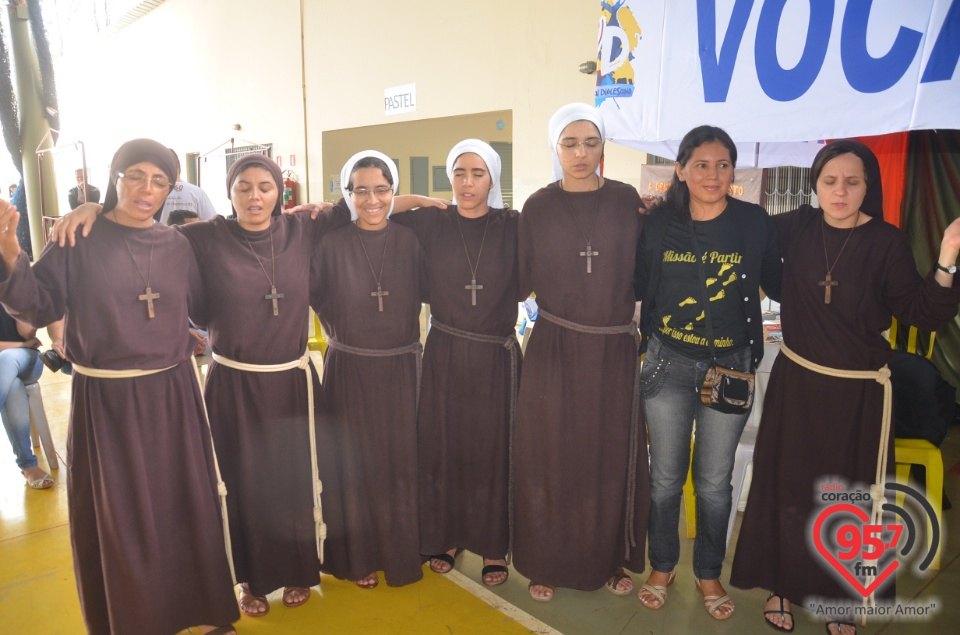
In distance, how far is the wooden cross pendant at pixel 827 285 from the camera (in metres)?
2.10

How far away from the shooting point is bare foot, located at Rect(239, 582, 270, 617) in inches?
96.1

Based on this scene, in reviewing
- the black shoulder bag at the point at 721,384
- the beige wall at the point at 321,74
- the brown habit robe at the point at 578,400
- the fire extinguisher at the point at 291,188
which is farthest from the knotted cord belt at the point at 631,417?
the fire extinguisher at the point at 291,188

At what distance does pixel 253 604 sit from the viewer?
2.45m

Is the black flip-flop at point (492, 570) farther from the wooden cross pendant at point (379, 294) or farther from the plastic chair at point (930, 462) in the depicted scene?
the plastic chair at point (930, 462)

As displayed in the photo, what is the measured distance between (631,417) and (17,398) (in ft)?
11.4

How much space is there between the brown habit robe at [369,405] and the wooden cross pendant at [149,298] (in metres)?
0.58

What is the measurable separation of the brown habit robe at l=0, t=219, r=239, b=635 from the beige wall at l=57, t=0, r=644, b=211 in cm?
373

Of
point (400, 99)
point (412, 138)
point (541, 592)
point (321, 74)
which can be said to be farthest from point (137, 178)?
point (321, 74)

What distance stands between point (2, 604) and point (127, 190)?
1787 millimetres

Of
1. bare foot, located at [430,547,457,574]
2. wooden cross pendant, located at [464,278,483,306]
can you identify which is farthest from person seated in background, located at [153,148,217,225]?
bare foot, located at [430,547,457,574]

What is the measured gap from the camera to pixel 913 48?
275 centimetres

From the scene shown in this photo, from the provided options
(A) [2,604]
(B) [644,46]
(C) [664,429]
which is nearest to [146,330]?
(A) [2,604]

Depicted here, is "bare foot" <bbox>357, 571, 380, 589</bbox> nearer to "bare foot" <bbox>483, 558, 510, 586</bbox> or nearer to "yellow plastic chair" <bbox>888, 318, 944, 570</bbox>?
"bare foot" <bbox>483, 558, 510, 586</bbox>

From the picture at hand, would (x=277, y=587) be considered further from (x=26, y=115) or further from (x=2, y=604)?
(x=26, y=115)
